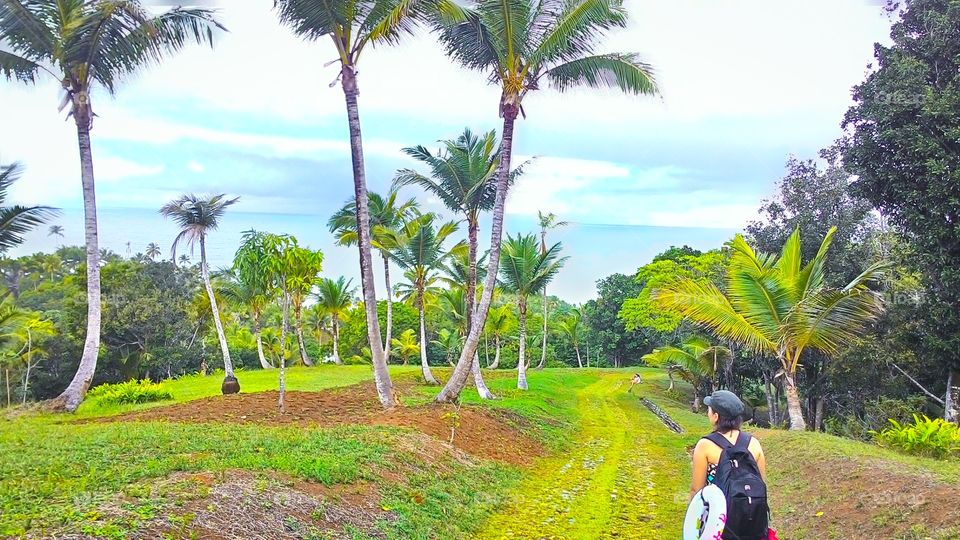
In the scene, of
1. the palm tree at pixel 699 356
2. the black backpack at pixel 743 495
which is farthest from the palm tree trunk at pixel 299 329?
the black backpack at pixel 743 495

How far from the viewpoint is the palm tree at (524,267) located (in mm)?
22750

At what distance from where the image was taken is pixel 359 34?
1183 cm

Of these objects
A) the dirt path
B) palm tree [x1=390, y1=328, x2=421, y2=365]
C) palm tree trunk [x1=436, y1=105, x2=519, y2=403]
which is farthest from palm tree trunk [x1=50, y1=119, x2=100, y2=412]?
palm tree [x1=390, y1=328, x2=421, y2=365]

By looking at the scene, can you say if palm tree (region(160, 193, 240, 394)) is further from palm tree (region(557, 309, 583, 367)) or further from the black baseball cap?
palm tree (region(557, 309, 583, 367))

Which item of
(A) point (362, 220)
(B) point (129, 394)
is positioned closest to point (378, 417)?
(A) point (362, 220)

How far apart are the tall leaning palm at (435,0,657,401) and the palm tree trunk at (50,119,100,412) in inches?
317

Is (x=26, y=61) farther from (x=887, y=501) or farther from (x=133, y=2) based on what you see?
(x=887, y=501)

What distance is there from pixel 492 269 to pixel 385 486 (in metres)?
6.62

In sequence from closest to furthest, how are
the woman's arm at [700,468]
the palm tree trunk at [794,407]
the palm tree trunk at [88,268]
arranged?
1. the woman's arm at [700,468]
2. the palm tree trunk at [794,407]
3. the palm tree trunk at [88,268]

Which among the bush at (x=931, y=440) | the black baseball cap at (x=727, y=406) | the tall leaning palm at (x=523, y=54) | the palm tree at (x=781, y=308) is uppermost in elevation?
the tall leaning palm at (x=523, y=54)

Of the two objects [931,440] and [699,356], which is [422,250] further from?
[931,440]

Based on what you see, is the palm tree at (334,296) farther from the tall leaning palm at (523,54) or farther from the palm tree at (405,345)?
the tall leaning palm at (523,54)

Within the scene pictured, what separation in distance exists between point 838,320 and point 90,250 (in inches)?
640

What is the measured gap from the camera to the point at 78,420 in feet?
39.1
